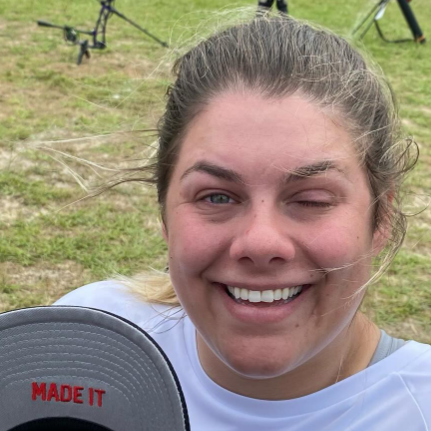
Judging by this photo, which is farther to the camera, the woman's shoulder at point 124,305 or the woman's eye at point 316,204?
the woman's shoulder at point 124,305

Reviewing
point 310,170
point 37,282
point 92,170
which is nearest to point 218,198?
point 310,170

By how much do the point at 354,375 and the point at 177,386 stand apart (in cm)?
38

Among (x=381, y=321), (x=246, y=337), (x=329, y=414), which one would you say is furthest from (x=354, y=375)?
(x=381, y=321)

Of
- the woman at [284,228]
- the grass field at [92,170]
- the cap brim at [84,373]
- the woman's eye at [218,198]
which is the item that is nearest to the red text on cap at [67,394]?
the cap brim at [84,373]

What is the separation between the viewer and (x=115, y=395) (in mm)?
1049

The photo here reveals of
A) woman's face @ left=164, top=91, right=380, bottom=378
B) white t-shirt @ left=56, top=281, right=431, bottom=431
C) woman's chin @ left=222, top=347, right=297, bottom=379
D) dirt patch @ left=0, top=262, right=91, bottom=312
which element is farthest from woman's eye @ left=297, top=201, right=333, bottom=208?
dirt patch @ left=0, top=262, right=91, bottom=312

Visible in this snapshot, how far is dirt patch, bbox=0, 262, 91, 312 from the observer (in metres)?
2.90

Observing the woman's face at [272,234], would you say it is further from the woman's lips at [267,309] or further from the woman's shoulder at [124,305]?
the woman's shoulder at [124,305]

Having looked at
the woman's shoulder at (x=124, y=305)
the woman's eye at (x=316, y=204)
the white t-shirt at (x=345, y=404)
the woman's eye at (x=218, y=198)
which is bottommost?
the woman's shoulder at (x=124, y=305)

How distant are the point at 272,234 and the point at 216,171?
0.16m

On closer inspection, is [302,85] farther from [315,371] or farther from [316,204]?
[315,371]

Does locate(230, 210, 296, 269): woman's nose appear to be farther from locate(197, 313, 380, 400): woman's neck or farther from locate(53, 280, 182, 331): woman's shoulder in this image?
locate(53, 280, 182, 331): woman's shoulder

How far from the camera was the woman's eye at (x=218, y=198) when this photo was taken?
1116 millimetres

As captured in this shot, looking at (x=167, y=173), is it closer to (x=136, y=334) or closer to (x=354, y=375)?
(x=136, y=334)
